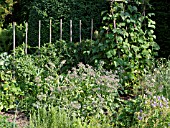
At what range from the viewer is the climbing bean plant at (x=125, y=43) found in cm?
586

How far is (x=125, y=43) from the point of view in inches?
232

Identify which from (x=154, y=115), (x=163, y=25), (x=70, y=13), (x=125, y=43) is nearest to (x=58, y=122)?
(x=154, y=115)

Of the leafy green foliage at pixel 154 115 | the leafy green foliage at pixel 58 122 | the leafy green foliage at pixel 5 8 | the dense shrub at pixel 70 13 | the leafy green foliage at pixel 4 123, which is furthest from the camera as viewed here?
the leafy green foliage at pixel 5 8

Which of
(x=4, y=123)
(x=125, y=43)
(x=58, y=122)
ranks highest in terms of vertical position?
(x=125, y=43)

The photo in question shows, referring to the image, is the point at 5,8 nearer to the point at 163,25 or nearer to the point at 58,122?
the point at 163,25

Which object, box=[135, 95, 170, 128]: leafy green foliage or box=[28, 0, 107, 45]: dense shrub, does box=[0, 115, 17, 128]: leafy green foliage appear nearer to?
box=[135, 95, 170, 128]: leafy green foliage

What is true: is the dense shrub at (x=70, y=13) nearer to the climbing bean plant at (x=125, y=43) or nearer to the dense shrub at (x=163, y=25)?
the climbing bean plant at (x=125, y=43)

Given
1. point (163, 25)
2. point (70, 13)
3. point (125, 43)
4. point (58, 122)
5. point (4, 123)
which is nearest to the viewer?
point (58, 122)

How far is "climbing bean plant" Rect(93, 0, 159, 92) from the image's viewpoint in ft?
19.2

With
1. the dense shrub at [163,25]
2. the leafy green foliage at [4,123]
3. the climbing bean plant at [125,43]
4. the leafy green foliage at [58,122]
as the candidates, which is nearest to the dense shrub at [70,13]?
the climbing bean plant at [125,43]

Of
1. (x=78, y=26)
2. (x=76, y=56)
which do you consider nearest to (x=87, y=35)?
(x=78, y=26)

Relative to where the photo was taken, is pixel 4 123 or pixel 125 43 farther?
pixel 125 43

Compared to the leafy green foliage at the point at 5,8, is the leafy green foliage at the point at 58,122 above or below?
below

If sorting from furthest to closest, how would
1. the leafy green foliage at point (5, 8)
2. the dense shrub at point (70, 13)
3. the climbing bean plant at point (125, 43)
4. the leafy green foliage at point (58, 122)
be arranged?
the leafy green foliage at point (5, 8) → the dense shrub at point (70, 13) → the climbing bean plant at point (125, 43) → the leafy green foliage at point (58, 122)
